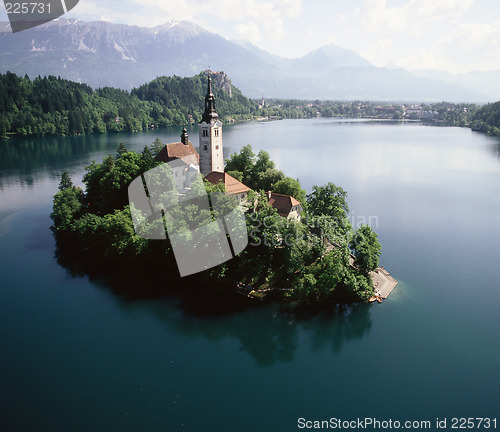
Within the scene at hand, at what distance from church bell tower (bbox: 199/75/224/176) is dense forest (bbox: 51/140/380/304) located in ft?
21.0

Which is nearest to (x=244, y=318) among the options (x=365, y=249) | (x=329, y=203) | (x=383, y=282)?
(x=365, y=249)

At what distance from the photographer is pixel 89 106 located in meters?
119

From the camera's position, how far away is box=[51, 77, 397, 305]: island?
26.7 meters

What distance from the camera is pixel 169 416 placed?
18266 mm

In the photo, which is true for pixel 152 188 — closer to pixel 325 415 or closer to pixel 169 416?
pixel 169 416

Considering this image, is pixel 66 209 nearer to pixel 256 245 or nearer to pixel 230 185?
pixel 230 185

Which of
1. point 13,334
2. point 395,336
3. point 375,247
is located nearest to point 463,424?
point 395,336

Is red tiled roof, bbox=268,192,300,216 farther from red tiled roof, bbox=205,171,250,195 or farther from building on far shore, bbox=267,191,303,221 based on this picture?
red tiled roof, bbox=205,171,250,195

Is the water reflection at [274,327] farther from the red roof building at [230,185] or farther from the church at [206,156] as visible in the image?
the church at [206,156]

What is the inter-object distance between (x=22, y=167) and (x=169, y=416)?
2436 inches

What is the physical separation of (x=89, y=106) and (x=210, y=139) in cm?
9478

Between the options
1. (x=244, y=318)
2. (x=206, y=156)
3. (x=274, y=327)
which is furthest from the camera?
(x=206, y=156)

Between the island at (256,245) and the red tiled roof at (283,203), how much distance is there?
94 mm

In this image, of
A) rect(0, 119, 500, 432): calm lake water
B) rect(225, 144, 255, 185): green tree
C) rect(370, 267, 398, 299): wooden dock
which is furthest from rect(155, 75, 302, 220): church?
rect(0, 119, 500, 432): calm lake water
